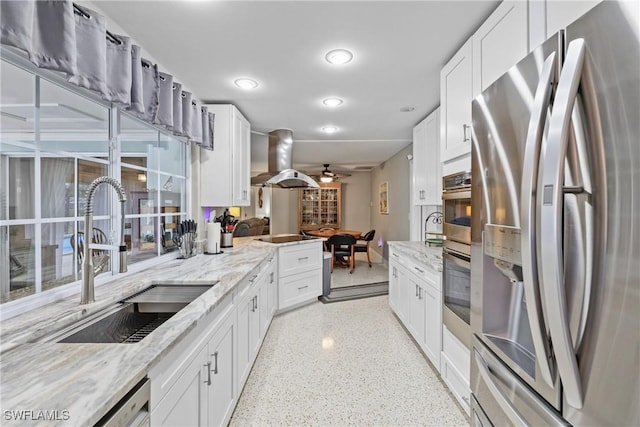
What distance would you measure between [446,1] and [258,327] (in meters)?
2.57

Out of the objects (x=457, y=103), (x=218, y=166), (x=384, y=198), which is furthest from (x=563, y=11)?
(x=384, y=198)

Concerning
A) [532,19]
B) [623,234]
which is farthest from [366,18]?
[623,234]

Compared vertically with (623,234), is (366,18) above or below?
above

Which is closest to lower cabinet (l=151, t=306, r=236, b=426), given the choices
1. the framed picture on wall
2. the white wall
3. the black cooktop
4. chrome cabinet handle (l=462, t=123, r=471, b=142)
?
chrome cabinet handle (l=462, t=123, r=471, b=142)

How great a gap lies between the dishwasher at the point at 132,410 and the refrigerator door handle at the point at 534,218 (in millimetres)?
1060

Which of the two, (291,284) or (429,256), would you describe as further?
(291,284)

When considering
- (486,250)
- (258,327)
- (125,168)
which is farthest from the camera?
(258,327)

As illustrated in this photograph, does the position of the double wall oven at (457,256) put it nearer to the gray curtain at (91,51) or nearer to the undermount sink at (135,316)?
the undermount sink at (135,316)

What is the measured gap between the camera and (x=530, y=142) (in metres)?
0.71

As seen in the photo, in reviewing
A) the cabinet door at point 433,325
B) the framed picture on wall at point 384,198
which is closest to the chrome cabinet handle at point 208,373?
the cabinet door at point 433,325

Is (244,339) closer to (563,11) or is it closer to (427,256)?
(427,256)

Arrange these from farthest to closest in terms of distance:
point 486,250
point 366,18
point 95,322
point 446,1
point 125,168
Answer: point 125,168, point 366,18, point 446,1, point 95,322, point 486,250

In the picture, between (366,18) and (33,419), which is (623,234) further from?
(366,18)

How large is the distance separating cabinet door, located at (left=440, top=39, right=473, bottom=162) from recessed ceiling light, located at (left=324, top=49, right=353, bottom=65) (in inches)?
29.0
